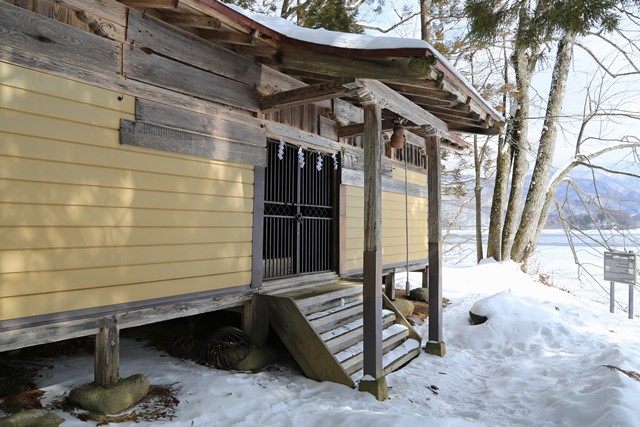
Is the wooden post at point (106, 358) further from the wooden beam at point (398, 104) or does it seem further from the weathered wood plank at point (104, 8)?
the wooden beam at point (398, 104)

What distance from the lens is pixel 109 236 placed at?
363 cm

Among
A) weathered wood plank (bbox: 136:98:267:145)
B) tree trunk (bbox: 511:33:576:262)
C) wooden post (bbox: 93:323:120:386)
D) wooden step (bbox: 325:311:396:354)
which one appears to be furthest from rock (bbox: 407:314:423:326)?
tree trunk (bbox: 511:33:576:262)

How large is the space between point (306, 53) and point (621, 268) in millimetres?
8792

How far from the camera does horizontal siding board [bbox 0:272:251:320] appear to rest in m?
3.09

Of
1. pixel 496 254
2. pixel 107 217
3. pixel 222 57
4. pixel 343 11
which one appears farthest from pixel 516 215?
→ pixel 107 217

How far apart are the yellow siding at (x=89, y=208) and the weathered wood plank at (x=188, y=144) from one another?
8 centimetres

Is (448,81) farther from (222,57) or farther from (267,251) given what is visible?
(267,251)

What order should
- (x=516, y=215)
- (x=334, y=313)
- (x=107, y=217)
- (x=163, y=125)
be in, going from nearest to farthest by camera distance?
(x=107, y=217) < (x=163, y=125) < (x=334, y=313) < (x=516, y=215)

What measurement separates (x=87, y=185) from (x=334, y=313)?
322 centimetres

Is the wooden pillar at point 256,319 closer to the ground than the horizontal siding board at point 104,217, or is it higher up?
closer to the ground

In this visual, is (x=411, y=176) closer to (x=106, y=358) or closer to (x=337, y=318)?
(x=337, y=318)

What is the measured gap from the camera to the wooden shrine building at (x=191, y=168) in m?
3.19

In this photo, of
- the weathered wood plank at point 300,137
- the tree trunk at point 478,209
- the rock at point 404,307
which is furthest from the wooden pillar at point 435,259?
the tree trunk at point 478,209

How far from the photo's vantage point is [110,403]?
11.0 ft
